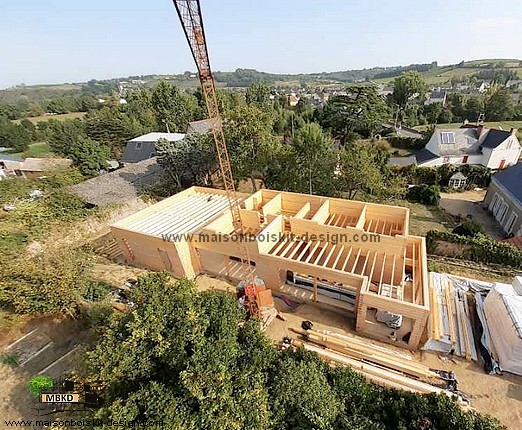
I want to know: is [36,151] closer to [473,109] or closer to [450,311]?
[450,311]

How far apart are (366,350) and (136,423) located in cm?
1033

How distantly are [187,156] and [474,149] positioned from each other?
142ft

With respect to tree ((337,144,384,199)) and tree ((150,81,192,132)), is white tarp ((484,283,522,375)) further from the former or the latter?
tree ((150,81,192,132))

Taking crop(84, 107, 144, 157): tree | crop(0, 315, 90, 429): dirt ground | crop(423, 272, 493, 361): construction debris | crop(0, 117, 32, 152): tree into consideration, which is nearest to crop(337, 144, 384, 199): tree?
crop(423, 272, 493, 361): construction debris

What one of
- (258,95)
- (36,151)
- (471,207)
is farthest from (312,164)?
(36,151)

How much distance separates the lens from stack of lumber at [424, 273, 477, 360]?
43.6 ft

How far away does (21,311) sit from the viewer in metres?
13.9

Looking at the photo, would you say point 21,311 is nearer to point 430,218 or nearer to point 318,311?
point 318,311

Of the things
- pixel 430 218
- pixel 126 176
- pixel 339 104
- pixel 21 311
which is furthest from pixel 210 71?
pixel 339 104

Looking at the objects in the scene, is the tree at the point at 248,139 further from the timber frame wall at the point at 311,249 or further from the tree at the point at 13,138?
the tree at the point at 13,138

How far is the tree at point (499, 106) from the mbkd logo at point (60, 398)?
9410cm

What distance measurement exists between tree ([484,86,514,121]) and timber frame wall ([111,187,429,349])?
7434 centimetres

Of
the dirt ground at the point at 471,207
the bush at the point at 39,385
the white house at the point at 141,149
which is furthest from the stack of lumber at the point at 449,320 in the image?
the white house at the point at 141,149

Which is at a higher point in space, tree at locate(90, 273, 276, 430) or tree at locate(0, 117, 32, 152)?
tree at locate(90, 273, 276, 430)
